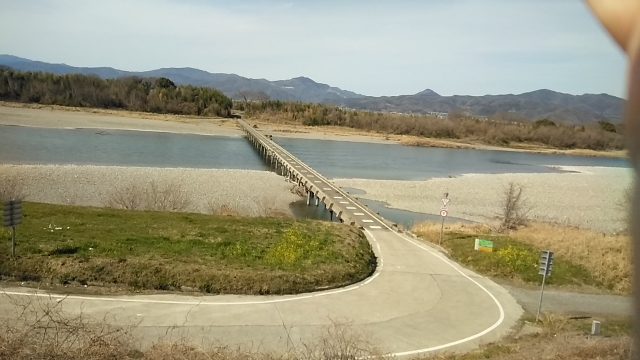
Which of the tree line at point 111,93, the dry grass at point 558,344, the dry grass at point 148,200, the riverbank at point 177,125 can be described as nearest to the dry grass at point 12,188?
the dry grass at point 148,200

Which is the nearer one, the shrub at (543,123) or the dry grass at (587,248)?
the dry grass at (587,248)

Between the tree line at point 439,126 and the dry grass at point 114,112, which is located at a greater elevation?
the tree line at point 439,126

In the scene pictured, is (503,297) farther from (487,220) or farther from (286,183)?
(286,183)

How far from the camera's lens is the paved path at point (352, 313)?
9.11 metres

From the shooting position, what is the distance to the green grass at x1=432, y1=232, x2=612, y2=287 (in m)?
14.3

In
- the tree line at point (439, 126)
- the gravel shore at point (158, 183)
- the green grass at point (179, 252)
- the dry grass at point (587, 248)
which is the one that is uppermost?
the tree line at point (439, 126)

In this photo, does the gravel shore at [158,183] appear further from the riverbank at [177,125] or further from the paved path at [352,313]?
the riverbank at [177,125]

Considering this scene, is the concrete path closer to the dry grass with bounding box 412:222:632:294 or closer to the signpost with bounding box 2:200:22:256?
the signpost with bounding box 2:200:22:256

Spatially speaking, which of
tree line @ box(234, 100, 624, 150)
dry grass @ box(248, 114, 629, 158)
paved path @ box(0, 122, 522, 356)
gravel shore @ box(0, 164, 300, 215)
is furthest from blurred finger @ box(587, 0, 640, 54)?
tree line @ box(234, 100, 624, 150)

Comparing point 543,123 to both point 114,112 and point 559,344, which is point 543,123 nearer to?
point 114,112

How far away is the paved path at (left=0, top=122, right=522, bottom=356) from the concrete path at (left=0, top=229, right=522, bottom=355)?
16mm

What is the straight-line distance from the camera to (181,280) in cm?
1157

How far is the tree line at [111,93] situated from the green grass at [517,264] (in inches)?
3205

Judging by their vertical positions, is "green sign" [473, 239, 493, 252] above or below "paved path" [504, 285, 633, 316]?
above
